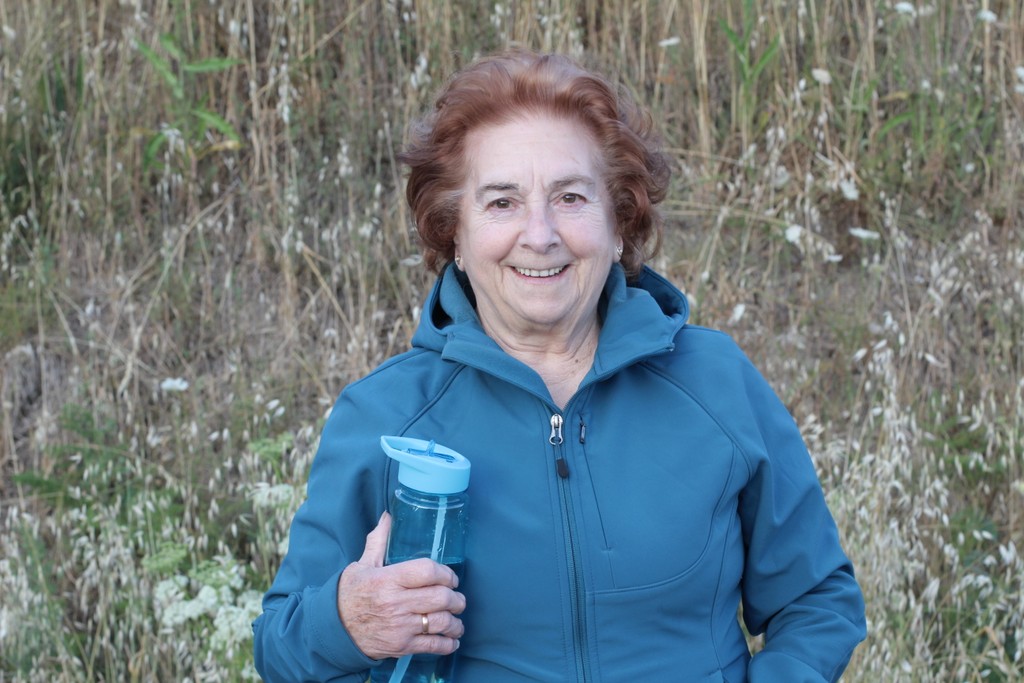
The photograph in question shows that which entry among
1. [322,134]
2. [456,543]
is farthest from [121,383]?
[456,543]

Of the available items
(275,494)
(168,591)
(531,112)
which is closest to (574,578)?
(531,112)

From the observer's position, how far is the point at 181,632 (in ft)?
10.8

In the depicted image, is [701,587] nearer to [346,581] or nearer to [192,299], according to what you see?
[346,581]

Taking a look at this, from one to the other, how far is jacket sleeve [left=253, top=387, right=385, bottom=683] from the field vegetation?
131cm

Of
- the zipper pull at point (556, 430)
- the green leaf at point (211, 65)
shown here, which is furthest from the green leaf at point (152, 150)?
the zipper pull at point (556, 430)

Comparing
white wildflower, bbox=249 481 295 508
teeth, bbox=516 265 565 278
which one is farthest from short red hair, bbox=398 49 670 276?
white wildflower, bbox=249 481 295 508

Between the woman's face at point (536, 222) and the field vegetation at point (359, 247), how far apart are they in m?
1.46

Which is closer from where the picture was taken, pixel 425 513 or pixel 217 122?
pixel 425 513

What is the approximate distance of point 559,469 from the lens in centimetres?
198

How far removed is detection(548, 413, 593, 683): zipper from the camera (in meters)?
1.93

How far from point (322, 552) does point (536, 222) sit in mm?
713

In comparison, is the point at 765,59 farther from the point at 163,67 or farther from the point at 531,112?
the point at 531,112

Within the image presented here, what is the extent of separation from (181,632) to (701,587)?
1870 millimetres

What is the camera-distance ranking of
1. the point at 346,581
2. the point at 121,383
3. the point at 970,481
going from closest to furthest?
the point at 346,581, the point at 970,481, the point at 121,383
